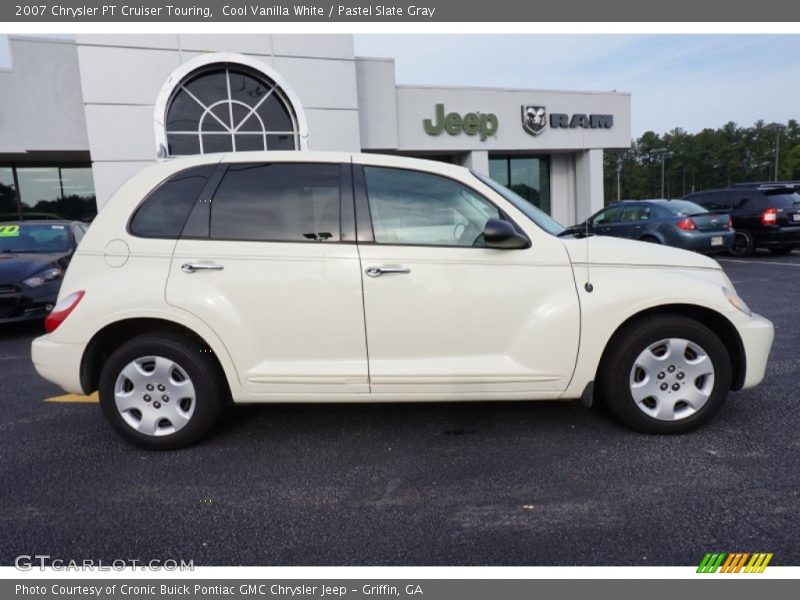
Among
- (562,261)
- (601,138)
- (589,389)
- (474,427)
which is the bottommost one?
(474,427)

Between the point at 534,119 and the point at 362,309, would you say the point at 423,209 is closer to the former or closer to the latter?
the point at 362,309

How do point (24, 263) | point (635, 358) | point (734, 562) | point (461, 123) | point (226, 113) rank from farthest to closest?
point (461, 123) → point (226, 113) → point (24, 263) → point (635, 358) → point (734, 562)

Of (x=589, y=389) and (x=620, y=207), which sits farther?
(x=620, y=207)

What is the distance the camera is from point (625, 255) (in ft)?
11.2

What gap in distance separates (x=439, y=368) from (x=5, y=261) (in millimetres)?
6677

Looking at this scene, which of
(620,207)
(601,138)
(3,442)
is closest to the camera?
(3,442)

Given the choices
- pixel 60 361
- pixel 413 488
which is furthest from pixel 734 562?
pixel 60 361

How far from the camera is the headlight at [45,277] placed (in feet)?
22.9

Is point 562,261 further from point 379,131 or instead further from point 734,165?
point 734,165

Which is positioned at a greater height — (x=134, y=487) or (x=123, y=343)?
(x=123, y=343)

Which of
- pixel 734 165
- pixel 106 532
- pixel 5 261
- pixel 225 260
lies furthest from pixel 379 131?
pixel 734 165

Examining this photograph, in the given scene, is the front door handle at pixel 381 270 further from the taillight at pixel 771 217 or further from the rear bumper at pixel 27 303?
the taillight at pixel 771 217

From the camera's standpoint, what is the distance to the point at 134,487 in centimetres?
300

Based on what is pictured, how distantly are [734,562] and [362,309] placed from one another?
2.16 m
